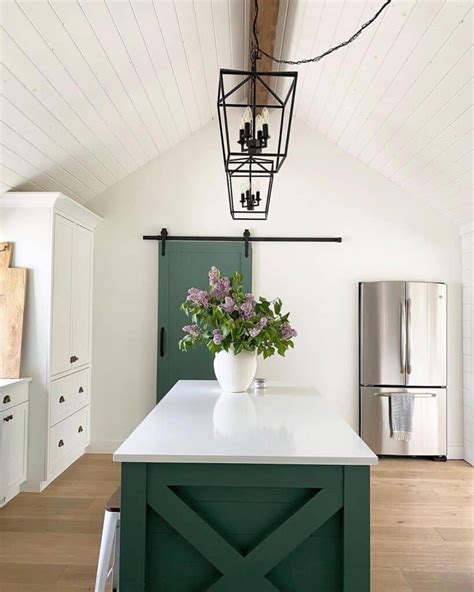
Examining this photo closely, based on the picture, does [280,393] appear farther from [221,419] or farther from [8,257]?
[8,257]

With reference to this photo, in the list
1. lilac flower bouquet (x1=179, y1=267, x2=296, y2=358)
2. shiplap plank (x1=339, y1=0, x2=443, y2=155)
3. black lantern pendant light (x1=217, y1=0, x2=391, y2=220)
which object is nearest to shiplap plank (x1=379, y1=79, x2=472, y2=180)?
shiplap plank (x1=339, y1=0, x2=443, y2=155)

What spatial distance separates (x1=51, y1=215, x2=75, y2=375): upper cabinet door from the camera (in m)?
3.76

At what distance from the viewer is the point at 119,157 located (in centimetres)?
434

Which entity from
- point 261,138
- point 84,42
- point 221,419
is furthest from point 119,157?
point 221,419

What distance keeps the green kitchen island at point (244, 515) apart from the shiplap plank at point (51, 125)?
203 centimetres

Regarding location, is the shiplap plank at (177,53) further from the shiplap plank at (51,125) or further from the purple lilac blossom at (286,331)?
the purple lilac blossom at (286,331)

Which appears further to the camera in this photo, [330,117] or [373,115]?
[330,117]

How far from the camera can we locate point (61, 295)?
3.90 m

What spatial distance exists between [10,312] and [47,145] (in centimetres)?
118

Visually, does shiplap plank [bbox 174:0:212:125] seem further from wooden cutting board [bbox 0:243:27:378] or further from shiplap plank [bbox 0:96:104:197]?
wooden cutting board [bbox 0:243:27:378]

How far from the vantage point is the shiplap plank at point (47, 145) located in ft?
9.34

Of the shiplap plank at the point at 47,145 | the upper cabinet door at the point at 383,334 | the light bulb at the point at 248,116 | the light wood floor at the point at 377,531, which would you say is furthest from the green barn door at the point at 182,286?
Answer: the light bulb at the point at 248,116

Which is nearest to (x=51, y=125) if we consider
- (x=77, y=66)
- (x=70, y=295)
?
(x=77, y=66)

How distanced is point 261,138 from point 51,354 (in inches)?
98.0
